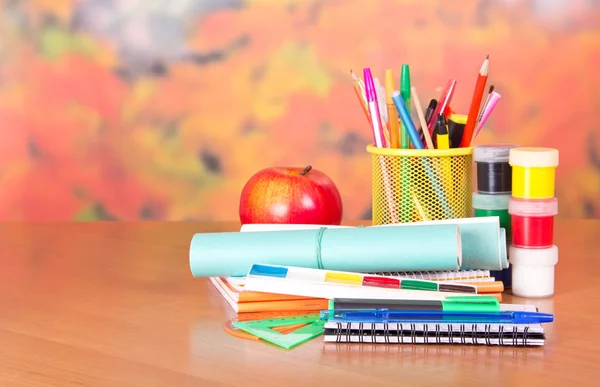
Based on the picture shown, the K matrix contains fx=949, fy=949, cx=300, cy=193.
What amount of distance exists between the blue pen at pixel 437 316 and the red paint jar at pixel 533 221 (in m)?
0.16

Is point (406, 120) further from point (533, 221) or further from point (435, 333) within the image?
point (435, 333)

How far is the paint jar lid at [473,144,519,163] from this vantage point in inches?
37.8

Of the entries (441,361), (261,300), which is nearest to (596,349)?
(441,361)

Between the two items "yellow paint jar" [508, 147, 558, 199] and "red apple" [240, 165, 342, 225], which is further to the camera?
"red apple" [240, 165, 342, 225]

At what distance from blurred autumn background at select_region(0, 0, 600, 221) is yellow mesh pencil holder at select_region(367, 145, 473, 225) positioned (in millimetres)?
657

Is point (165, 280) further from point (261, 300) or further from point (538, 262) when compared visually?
point (538, 262)

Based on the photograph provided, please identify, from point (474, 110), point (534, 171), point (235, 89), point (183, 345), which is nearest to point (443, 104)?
point (474, 110)

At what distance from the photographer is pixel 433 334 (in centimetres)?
78

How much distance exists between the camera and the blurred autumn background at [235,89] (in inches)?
64.9

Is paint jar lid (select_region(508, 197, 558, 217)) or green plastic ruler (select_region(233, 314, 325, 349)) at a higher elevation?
paint jar lid (select_region(508, 197, 558, 217))

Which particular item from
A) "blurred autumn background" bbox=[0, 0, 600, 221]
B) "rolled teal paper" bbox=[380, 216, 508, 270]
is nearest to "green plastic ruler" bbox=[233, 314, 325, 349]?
"rolled teal paper" bbox=[380, 216, 508, 270]

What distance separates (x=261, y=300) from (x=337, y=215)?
35 cm

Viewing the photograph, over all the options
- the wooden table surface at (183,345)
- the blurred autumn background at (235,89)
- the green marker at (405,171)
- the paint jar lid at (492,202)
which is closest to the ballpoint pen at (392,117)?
the green marker at (405,171)

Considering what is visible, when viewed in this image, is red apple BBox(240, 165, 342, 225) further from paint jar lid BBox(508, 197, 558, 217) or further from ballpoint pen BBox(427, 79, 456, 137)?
paint jar lid BBox(508, 197, 558, 217)
